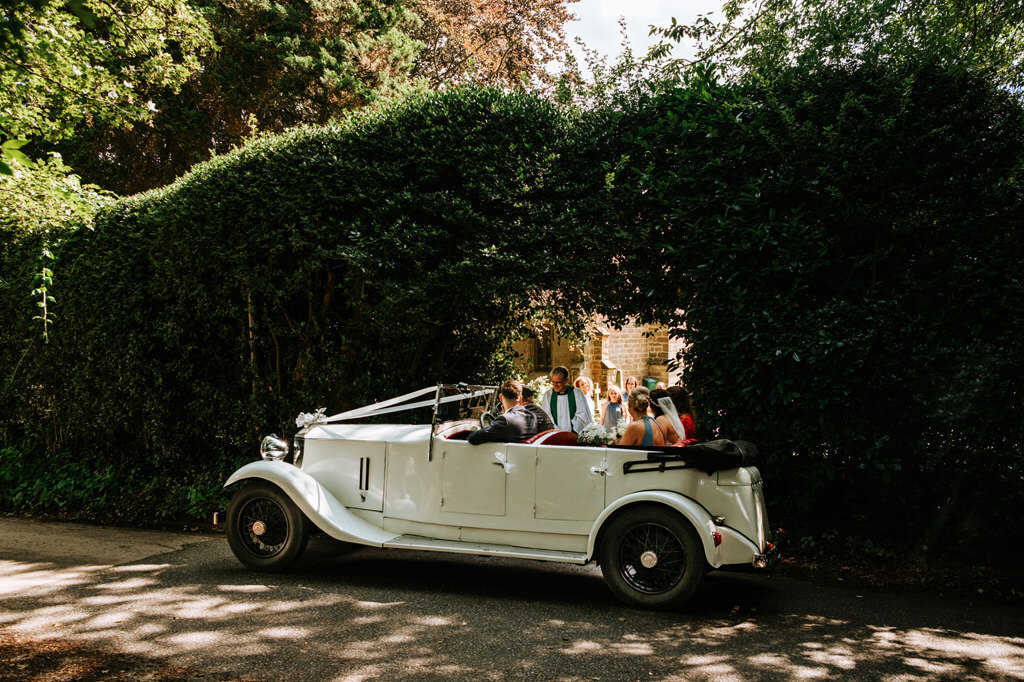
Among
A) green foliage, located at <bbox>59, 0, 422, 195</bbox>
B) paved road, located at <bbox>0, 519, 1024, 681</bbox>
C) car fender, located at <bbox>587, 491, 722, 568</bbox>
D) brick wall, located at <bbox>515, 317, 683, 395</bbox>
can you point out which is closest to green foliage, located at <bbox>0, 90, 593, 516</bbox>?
paved road, located at <bbox>0, 519, 1024, 681</bbox>

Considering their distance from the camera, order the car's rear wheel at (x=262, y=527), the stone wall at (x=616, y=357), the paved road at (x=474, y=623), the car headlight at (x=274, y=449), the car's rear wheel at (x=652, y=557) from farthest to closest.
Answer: the stone wall at (x=616, y=357)
the car headlight at (x=274, y=449)
the car's rear wheel at (x=262, y=527)
the car's rear wheel at (x=652, y=557)
the paved road at (x=474, y=623)

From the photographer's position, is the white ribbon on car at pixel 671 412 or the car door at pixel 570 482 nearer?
the car door at pixel 570 482

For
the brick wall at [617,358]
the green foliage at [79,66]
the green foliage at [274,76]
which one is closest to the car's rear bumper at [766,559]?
the green foliage at [79,66]

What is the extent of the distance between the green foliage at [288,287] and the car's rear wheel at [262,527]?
7.50 ft

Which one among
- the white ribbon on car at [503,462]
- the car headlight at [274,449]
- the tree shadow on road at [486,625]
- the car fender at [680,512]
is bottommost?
the tree shadow on road at [486,625]

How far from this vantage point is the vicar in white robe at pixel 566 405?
8992mm

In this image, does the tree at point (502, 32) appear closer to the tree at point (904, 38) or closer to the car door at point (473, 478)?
the tree at point (904, 38)

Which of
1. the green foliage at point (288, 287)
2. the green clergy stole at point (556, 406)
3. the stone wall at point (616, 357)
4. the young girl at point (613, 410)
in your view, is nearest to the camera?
the green foliage at point (288, 287)

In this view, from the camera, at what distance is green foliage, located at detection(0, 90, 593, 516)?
7.78 meters

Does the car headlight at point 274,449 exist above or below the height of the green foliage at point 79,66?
below

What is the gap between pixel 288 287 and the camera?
8.48 m

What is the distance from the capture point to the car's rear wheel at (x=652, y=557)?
17.2 ft

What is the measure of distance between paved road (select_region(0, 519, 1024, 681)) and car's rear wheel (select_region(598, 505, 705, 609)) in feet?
0.53

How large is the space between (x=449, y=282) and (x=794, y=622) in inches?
180
